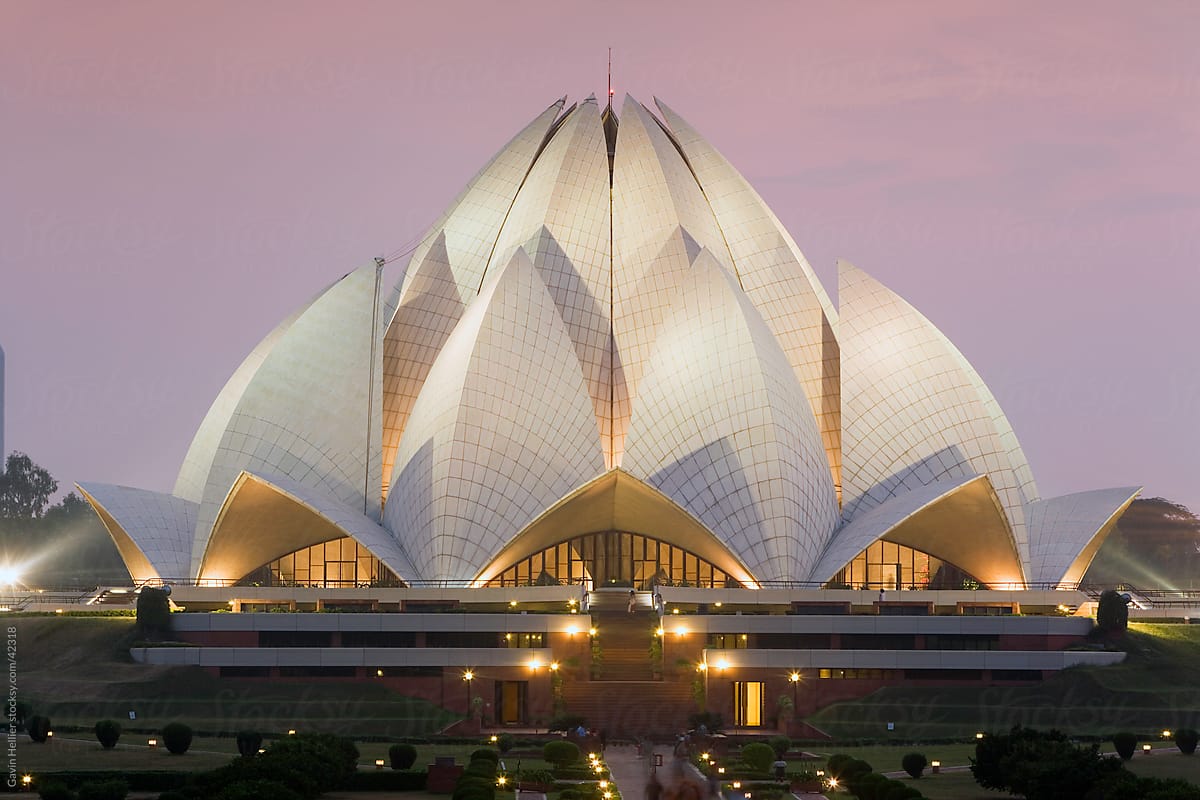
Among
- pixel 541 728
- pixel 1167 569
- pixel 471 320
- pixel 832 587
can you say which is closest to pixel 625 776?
pixel 541 728

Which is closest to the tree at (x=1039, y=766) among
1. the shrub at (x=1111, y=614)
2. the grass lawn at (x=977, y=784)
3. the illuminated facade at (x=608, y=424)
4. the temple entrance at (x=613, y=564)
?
the grass lawn at (x=977, y=784)

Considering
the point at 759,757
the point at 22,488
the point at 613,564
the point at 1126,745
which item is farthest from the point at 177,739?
→ the point at 22,488

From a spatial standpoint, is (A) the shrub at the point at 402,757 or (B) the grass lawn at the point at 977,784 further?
(A) the shrub at the point at 402,757

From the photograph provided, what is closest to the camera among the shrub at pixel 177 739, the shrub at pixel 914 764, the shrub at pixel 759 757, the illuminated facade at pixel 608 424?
the shrub at pixel 914 764

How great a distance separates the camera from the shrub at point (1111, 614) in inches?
2087

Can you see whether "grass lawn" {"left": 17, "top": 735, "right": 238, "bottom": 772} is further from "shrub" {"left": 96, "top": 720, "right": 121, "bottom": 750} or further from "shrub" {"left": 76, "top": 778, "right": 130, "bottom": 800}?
"shrub" {"left": 76, "top": 778, "right": 130, "bottom": 800}

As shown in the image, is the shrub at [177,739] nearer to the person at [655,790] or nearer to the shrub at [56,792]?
the shrub at [56,792]

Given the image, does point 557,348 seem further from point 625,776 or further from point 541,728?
point 625,776

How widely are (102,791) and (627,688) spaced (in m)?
21.4

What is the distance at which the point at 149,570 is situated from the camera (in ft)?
210

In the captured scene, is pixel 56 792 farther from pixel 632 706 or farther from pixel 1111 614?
pixel 1111 614

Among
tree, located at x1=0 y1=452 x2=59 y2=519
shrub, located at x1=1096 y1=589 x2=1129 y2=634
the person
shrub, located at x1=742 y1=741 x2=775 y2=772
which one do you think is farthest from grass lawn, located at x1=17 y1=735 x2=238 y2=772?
tree, located at x1=0 y1=452 x2=59 y2=519

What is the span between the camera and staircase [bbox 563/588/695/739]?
47344 millimetres

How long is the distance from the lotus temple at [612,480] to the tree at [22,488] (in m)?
54.8
